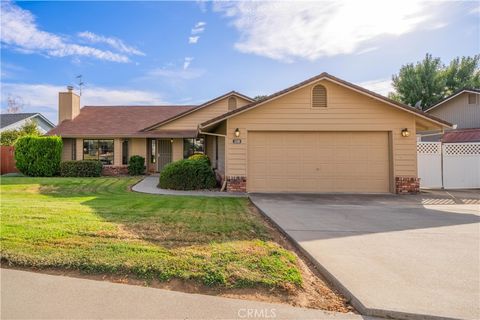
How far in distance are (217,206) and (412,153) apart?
8.17m

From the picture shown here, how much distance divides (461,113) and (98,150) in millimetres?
25426

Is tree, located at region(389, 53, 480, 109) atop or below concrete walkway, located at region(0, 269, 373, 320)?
atop

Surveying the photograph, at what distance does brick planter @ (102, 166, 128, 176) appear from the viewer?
18594 millimetres

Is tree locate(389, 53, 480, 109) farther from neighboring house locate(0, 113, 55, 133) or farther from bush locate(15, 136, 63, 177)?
neighboring house locate(0, 113, 55, 133)

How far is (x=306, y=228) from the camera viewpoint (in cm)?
594

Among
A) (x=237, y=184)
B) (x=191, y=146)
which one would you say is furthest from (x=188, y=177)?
(x=191, y=146)

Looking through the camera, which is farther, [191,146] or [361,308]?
[191,146]

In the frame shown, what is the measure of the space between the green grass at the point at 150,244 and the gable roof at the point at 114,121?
11843 mm

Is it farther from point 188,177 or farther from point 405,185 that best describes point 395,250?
point 188,177

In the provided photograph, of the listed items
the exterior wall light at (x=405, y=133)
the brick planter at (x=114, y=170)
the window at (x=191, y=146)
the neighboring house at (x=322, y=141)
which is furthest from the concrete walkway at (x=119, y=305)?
the brick planter at (x=114, y=170)

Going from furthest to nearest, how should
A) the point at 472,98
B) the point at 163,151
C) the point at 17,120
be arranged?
the point at 17,120 → the point at 472,98 → the point at 163,151

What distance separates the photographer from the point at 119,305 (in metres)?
3.01

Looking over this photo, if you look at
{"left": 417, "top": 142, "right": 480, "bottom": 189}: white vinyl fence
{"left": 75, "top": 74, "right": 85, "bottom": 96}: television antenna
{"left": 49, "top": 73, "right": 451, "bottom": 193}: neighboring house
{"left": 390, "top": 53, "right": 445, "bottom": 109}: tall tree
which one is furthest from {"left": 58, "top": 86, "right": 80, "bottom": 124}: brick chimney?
{"left": 390, "top": 53, "right": 445, "bottom": 109}: tall tree

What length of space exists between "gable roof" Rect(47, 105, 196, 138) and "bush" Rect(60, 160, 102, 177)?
2178mm
